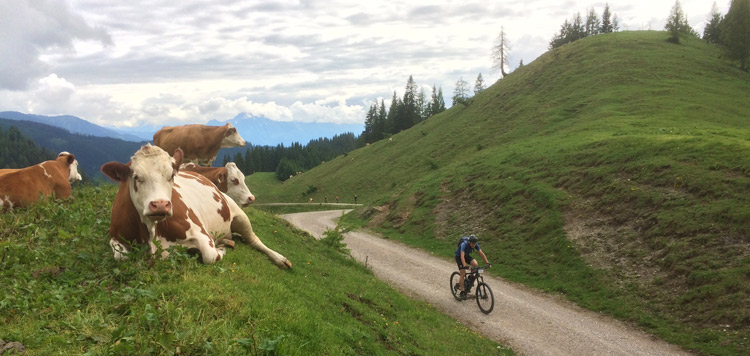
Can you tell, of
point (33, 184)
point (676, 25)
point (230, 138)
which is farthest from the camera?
point (676, 25)

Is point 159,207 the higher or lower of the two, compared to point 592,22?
lower

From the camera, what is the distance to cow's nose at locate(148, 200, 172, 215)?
590 centimetres

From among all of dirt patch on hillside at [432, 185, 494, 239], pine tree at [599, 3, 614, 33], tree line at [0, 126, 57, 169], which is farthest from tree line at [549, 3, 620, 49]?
tree line at [0, 126, 57, 169]

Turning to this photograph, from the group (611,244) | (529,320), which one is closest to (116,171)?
(529,320)

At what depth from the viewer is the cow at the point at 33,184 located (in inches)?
406

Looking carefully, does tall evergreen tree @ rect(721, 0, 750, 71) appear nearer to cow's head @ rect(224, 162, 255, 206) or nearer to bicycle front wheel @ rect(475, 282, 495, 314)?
bicycle front wheel @ rect(475, 282, 495, 314)

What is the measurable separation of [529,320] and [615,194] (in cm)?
1200

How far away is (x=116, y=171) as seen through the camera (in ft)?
21.5

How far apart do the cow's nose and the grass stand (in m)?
0.78

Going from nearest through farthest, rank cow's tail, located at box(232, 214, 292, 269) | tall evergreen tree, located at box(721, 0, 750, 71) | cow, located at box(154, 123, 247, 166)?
cow's tail, located at box(232, 214, 292, 269), cow, located at box(154, 123, 247, 166), tall evergreen tree, located at box(721, 0, 750, 71)

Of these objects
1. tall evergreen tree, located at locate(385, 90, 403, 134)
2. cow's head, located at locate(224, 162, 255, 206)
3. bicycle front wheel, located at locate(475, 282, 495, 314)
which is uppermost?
tall evergreen tree, located at locate(385, 90, 403, 134)

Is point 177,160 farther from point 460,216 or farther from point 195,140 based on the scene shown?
point 460,216

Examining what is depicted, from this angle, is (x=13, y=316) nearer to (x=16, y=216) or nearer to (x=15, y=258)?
(x=15, y=258)

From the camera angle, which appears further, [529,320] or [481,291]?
[481,291]
